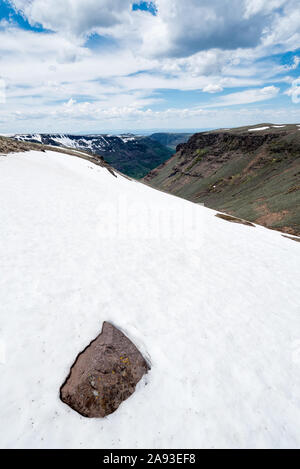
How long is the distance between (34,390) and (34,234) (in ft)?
28.3

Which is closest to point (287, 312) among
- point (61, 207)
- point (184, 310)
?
point (184, 310)

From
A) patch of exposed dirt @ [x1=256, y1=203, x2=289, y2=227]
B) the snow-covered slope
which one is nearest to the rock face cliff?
patch of exposed dirt @ [x1=256, y1=203, x2=289, y2=227]

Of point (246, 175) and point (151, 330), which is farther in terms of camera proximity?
point (246, 175)

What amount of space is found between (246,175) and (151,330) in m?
130

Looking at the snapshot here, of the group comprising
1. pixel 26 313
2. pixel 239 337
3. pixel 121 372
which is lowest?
pixel 239 337

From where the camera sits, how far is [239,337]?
30.5 ft

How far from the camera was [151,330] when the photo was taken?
345 inches

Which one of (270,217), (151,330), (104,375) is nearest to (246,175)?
(270,217)

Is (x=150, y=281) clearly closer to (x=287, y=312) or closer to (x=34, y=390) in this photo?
(x=34, y=390)

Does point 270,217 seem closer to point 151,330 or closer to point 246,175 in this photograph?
point 151,330

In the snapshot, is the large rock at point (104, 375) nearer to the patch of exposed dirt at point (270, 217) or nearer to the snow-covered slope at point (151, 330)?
the snow-covered slope at point (151, 330)

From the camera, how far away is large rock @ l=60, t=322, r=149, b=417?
6250 millimetres

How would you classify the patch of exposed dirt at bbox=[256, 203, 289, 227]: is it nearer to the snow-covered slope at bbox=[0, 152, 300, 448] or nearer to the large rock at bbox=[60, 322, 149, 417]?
the snow-covered slope at bbox=[0, 152, 300, 448]

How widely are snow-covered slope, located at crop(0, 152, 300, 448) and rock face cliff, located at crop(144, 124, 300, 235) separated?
4197cm
